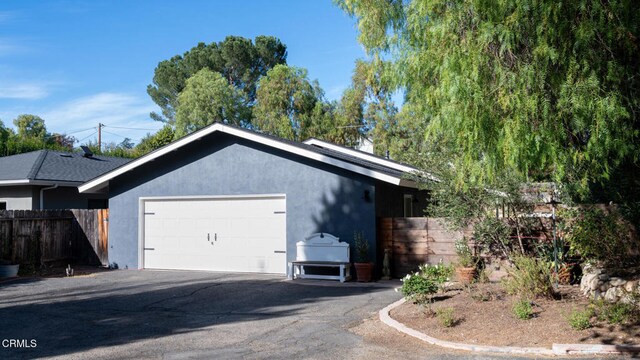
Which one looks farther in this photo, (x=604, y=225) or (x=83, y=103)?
(x=83, y=103)

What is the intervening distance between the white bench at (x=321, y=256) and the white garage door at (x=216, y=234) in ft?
3.11

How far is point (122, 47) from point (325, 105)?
53.1 ft

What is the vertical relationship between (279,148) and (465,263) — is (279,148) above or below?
above

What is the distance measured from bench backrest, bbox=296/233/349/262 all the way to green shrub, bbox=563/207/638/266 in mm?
5584

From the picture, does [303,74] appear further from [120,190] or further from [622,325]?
[622,325]

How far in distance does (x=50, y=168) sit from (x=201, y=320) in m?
14.6

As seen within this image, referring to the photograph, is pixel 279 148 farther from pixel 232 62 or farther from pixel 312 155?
pixel 232 62

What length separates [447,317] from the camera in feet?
24.7

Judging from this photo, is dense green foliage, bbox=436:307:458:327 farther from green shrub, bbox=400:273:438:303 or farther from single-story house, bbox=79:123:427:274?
single-story house, bbox=79:123:427:274

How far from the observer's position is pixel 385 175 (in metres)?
12.9

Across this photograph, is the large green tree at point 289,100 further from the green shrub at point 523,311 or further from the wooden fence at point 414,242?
the green shrub at point 523,311

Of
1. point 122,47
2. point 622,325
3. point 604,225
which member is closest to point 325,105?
point 122,47

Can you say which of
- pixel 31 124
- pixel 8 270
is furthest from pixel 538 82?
pixel 31 124

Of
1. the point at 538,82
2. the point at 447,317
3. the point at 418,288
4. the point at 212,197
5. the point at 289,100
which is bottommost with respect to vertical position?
the point at 447,317
